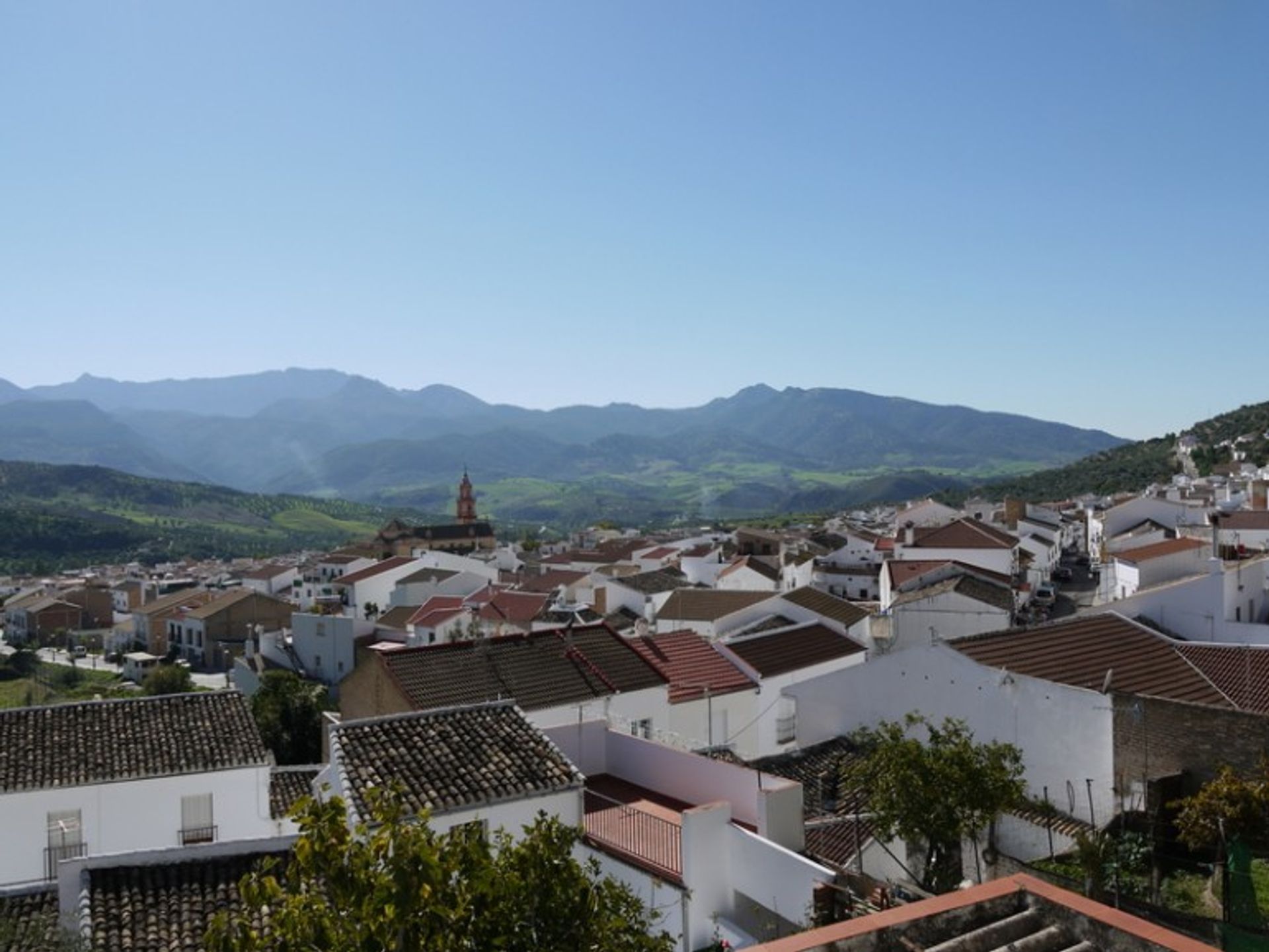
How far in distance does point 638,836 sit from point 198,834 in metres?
8.58

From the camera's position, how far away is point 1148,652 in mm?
18906

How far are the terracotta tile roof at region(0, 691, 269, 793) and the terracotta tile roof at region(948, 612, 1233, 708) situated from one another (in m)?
12.6

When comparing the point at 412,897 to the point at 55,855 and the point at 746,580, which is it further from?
the point at 746,580

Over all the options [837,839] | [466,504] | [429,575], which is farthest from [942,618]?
[466,504]

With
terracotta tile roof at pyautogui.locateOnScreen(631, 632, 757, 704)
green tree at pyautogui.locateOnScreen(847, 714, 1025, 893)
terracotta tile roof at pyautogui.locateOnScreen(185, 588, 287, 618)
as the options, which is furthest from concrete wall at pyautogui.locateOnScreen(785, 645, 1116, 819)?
terracotta tile roof at pyautogui.locateOnScreen(185, 588, 287, 618)

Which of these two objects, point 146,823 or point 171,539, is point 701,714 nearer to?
point 146,823

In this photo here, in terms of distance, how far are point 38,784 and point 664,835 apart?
10.2 metres

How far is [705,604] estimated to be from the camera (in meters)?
37.9

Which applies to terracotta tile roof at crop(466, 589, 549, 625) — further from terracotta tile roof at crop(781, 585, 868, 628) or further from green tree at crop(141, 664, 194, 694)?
green tree at crop(141, 664, 194, 694)

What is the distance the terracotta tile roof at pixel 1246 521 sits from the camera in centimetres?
4188

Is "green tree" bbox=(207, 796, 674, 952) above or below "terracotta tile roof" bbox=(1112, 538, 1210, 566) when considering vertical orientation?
above

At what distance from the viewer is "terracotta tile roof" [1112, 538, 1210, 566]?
3198 centimetres

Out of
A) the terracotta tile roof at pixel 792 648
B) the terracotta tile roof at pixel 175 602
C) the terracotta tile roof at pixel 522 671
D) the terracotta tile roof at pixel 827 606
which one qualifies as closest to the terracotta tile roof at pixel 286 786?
the terracotta tile roof at pixel 522 671

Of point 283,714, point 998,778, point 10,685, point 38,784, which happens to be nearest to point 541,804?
point 998,778
